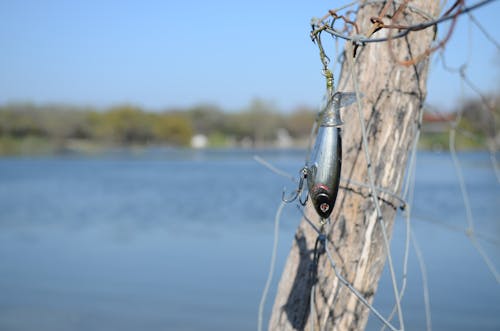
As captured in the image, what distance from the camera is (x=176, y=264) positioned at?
7.80 m

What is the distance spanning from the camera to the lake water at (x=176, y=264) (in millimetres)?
5781

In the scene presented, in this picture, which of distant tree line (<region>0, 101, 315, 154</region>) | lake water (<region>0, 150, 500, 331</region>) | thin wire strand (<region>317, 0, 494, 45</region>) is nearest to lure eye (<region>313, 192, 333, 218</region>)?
thin wire strand (<region>317, 0, 494, 45</region>)

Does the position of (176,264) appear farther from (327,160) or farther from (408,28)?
(408,28)

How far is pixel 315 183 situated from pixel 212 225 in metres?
9.99

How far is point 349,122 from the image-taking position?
2.25m

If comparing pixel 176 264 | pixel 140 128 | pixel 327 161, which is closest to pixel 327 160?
pixel 327 161

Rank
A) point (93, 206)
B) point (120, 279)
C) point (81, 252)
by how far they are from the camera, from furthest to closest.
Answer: point (93, 206) → point (81, 252) → point (120, 279)

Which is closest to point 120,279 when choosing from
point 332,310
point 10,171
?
point 332,310

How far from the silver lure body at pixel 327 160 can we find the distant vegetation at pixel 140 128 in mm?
47767

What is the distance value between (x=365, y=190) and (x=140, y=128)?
2616 inches

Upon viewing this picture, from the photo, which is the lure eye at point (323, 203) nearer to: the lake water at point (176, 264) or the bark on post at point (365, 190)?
the bark on post at point (365, 190)

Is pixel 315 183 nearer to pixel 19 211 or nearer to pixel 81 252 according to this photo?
pixel 81 252

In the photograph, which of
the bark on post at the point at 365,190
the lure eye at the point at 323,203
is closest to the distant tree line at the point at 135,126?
the bark on post at the point at 365,190

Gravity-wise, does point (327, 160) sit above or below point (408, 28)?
below
